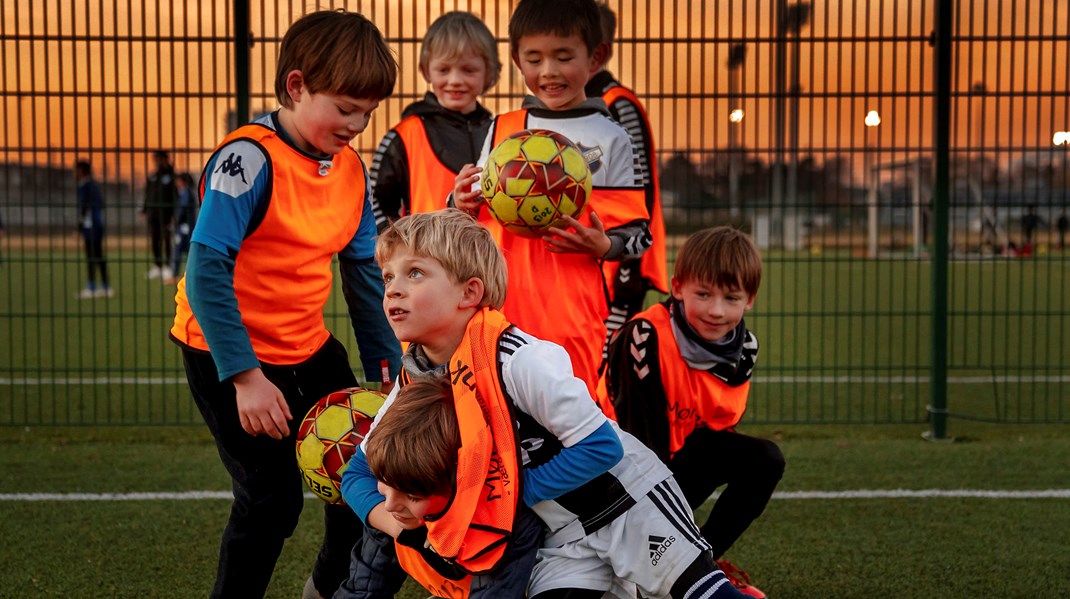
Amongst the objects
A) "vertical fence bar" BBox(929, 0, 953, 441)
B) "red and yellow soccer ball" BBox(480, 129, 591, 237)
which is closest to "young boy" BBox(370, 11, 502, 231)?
"red and yellow soccer ball" BBox(480, 129, 591, 237)

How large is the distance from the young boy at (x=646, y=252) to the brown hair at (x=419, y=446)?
6.36ft

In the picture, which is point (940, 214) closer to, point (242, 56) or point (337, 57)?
point (242, 56)

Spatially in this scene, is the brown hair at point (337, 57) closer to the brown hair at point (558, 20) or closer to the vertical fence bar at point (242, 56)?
the brown hair at point (558, 20)

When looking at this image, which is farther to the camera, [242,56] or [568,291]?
[242,56]

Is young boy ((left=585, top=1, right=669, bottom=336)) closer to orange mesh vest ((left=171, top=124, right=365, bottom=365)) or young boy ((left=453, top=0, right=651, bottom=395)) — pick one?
young boy ((left=453, top=0, right=651, bottom=395))

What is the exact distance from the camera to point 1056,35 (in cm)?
696

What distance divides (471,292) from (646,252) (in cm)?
224

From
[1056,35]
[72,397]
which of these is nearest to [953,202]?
[1056,35]

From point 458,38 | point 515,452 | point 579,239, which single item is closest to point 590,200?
point 579,239

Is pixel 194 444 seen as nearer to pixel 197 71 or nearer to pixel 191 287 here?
pixel 197 71

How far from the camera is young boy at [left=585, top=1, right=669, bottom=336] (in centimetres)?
446

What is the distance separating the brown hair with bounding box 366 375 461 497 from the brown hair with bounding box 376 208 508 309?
0.30 metres

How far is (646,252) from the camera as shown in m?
4.89

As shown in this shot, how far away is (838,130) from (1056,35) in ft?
4.60
